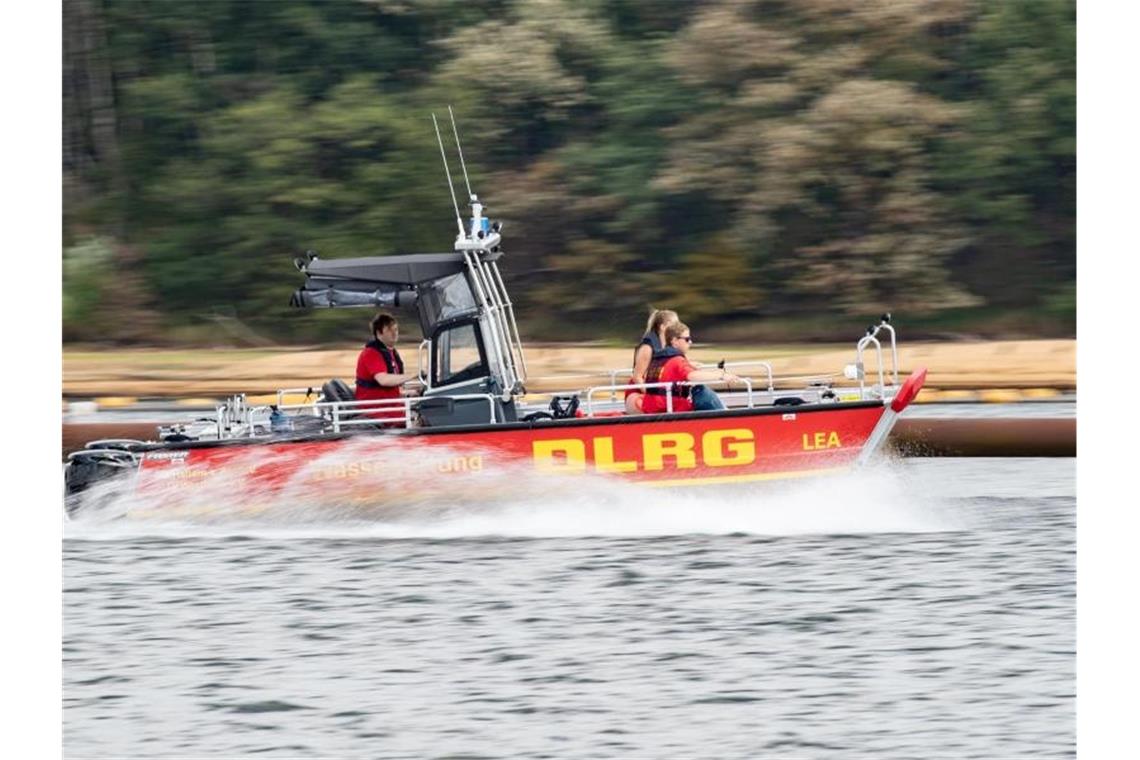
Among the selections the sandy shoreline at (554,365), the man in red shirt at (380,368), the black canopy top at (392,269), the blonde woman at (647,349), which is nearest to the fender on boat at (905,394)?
the blonde woman at (647,349)

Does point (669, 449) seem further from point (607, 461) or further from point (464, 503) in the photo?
point (464, 503)

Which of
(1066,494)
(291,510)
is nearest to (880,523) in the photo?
(1066,494)

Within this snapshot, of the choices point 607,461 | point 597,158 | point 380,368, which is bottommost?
point 607,461

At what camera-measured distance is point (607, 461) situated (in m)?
11.6

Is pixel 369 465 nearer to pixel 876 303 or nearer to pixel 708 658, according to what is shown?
pixel 708 658

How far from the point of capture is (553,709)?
8539 mm

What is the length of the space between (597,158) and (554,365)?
3618 mm

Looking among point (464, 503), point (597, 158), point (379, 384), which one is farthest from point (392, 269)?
point (597, 158)

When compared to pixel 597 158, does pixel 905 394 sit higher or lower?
lower

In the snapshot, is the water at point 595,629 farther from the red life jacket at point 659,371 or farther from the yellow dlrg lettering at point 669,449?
the red life jacket at point 659,371

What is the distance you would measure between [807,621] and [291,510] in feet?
12.8

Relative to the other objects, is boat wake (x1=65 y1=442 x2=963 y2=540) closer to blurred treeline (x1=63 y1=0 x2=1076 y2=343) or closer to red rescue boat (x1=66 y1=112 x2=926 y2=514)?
red rescue boat (x1=66 y1=112 x2=926 y2=514)

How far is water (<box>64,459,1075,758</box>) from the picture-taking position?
824 centimetres
